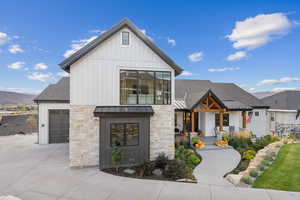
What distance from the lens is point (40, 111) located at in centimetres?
1192

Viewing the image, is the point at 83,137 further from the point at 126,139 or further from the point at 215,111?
the point at 215,111

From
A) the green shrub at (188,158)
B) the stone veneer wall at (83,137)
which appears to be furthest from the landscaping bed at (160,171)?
the stone veneer wall at (83,137)

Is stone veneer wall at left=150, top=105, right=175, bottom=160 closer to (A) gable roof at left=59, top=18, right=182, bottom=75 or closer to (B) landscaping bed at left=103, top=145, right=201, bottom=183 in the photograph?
(B) landscaping bed at left=103, top=145, right=201, bottom=183

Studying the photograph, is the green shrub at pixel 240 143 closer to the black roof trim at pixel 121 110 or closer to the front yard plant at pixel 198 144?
the front yard plant at pixel 198 144

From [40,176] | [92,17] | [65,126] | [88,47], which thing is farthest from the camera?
[92,17]

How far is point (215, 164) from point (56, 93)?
13732 millimetres

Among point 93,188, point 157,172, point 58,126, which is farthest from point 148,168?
point 58,126

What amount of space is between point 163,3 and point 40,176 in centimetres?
1579

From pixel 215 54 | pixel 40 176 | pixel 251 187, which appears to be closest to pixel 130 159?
pixel 40 176

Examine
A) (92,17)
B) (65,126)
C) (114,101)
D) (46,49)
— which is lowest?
(65,126)

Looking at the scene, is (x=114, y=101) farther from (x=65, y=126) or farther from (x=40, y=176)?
(x=65, y=126)

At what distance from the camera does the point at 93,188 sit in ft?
18.1

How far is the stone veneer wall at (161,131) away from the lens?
27.2 ft

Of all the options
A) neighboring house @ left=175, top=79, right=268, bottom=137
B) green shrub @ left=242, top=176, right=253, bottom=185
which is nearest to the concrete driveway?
green shrub @ left=242, top=176, right=253, bottom=185
